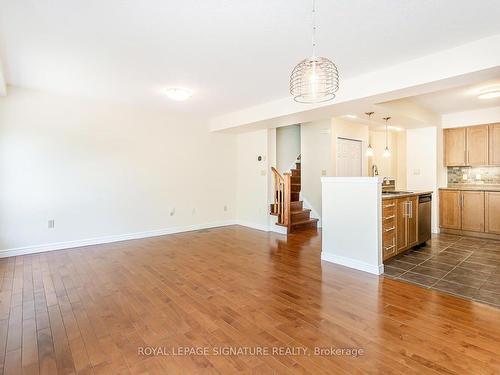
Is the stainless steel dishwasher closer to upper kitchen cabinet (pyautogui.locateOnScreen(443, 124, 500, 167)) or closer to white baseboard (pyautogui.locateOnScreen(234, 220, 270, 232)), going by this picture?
upper kitchen cabinet (pyautogui.locateOnScreen(443, 124, 500, 167))

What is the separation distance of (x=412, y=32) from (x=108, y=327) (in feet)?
12.4

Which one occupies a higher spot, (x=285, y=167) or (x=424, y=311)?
(x=285, y=167)

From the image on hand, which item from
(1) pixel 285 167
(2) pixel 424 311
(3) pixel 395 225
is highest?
(1) pixel 285 167

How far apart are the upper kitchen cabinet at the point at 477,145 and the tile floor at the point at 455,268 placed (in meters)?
1.70

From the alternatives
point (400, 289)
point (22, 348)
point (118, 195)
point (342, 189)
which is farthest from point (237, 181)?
point (22, 348)

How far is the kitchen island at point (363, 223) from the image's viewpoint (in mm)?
3492

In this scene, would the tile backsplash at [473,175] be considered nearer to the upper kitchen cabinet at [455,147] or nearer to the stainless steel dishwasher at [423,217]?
the upper kitchen cabinet at [455,147]

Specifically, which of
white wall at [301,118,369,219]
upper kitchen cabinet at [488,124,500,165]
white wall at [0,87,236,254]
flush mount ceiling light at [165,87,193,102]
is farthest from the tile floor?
white wall at [0,87,236,254]

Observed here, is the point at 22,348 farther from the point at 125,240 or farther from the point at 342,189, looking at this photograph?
the point at 342,189

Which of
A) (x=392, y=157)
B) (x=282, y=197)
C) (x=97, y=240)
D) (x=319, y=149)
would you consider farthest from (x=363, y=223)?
(x=392, y=157)

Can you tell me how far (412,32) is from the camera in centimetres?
253

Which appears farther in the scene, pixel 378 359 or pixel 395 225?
pixel 395 225

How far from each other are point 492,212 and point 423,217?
1769 mm

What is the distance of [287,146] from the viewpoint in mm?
7613
